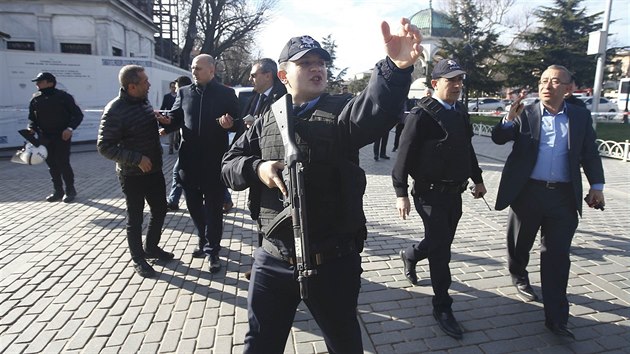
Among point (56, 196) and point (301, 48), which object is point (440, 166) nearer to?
point (301, 48)

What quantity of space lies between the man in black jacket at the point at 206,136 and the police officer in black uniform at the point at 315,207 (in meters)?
2.23

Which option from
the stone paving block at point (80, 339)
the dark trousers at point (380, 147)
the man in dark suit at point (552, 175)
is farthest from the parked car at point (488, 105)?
the stone paving block at point (80, 339)

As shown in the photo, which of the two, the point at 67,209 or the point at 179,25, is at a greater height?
the point at 179,25

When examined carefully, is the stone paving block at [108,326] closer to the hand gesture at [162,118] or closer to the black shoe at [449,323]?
the hand gesture at [162,118]

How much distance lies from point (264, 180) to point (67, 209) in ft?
20.9

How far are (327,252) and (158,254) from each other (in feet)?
10.9

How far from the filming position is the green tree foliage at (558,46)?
1003 inches

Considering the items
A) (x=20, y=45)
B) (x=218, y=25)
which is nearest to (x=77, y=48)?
(x=20, y=45)

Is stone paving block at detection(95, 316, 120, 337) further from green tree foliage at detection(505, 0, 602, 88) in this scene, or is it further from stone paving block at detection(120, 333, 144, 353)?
green tree foliage at detection(505, 0, 602, 88)

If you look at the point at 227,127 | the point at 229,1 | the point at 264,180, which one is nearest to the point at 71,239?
the point at 227,127

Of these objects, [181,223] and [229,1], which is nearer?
[181,223]

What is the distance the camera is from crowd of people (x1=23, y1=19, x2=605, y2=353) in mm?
1990

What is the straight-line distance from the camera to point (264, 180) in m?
2.01

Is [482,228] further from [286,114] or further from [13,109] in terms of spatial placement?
[13,109]
